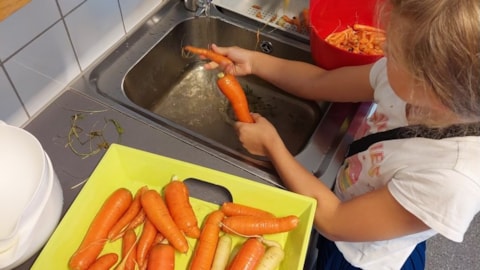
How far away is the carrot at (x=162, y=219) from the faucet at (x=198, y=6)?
581 mm

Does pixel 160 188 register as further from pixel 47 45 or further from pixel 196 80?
pixel 196 80

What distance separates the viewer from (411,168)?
65cm

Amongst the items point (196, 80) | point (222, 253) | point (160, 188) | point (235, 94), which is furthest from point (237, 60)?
point (222, 253)

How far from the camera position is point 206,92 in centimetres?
118

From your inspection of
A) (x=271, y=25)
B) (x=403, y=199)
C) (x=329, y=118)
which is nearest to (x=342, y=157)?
(x=329, y=118)

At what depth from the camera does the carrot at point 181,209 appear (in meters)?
0.72

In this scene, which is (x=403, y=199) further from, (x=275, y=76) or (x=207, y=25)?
(x=207, y=25)

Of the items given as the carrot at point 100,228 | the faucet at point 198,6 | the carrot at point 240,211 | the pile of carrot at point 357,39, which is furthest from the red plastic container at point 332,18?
the carrot at point 100,228

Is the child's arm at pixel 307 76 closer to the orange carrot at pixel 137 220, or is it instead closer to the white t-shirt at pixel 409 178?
the white t-shirt at pixel 409 178

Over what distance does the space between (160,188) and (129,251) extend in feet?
0.44

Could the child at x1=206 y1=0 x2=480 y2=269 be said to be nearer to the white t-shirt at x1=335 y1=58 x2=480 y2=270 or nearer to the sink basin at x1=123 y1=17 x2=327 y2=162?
the white t-shirt at x1=335 y1=58 x2=480 y2=270

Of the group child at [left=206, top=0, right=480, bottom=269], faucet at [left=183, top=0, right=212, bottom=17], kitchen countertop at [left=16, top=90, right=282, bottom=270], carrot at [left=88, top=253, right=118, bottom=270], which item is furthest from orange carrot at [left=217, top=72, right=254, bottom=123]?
carrot at [left=88, top=253, right=118, bottom=270]

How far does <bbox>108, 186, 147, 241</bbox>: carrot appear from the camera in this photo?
71cm

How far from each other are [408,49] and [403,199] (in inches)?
9.0
